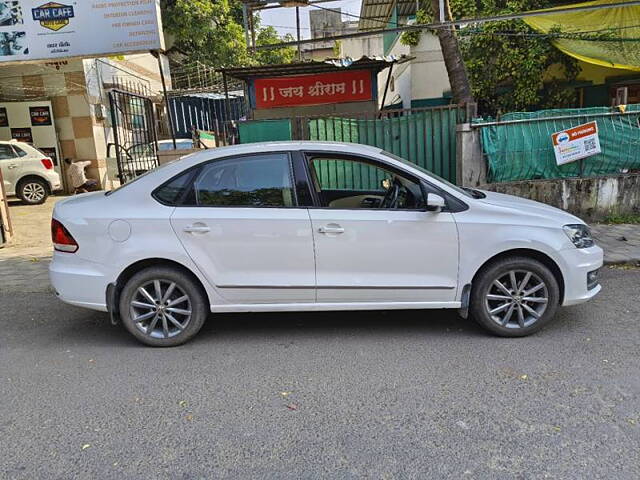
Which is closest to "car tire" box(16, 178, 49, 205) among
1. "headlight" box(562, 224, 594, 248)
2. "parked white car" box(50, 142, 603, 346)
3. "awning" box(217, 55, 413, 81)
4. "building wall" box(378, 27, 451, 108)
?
"awning" box(217, 55, 413, 81)

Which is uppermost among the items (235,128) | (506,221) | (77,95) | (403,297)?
(77,95)

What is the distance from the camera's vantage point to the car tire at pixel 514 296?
4.05 metres

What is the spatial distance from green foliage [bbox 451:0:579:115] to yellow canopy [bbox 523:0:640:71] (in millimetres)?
415

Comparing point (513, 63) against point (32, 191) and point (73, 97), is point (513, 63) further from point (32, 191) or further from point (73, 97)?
point (32, 191)

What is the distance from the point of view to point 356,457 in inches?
105

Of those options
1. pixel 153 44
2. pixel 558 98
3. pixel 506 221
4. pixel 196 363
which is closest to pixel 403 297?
pixel 506 221

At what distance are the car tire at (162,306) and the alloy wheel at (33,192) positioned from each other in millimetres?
9635

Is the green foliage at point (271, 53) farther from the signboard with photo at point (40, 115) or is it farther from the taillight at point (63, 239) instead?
the taillight at point (63, 239)

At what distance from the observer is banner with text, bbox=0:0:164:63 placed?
8.58m

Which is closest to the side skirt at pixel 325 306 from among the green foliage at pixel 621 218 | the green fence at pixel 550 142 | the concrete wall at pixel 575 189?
the concrete wall at pixel 575 189

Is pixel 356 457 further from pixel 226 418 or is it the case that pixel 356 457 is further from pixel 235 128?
pixel 235 128

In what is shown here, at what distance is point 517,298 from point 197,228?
2642mm

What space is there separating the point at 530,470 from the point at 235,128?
7952 mm

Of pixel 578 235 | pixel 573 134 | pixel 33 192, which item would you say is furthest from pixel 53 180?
pixel 578 235
